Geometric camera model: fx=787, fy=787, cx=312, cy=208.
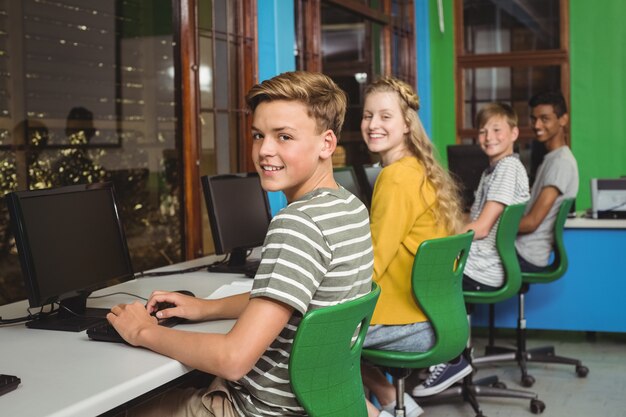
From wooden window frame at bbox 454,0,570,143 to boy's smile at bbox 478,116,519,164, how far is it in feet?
8.71

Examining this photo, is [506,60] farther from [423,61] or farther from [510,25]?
[423,61]

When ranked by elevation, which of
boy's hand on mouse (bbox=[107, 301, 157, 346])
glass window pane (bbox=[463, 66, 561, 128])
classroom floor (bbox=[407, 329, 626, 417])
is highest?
glass window pane (bbox=[463, 66, 561, 128])

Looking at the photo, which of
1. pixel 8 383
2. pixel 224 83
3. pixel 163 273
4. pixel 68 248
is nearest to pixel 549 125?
pixel 224 83

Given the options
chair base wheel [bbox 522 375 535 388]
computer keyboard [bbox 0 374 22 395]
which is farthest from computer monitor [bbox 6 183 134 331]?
chair base wheel [bbox 522 375 535 388]

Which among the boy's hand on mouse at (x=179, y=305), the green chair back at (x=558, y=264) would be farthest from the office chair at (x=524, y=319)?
the boy's hand on mouse at (x=179, y=305)

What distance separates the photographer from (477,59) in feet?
22.4

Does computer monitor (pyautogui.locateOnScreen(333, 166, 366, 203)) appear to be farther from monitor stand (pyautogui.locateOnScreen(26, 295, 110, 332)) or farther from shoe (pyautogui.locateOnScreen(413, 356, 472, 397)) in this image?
monitor stand (pyautogui.locateOnScreen(26, 295, 110, 332))

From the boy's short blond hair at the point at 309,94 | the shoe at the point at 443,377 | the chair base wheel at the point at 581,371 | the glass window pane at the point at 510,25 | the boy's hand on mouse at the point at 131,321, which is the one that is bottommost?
the chair base wheel at the point at 581,371

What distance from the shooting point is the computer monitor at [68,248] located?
6.51ft

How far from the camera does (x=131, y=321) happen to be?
6.17ft

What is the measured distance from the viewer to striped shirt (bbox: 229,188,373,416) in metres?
1.66

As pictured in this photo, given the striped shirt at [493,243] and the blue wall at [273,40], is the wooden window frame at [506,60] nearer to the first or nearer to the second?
the striped shirt at [493,243]

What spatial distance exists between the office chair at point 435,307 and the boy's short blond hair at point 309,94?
880 millimetres

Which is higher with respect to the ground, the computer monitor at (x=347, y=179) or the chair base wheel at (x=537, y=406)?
the computer monitor at (x=347, y=179)
